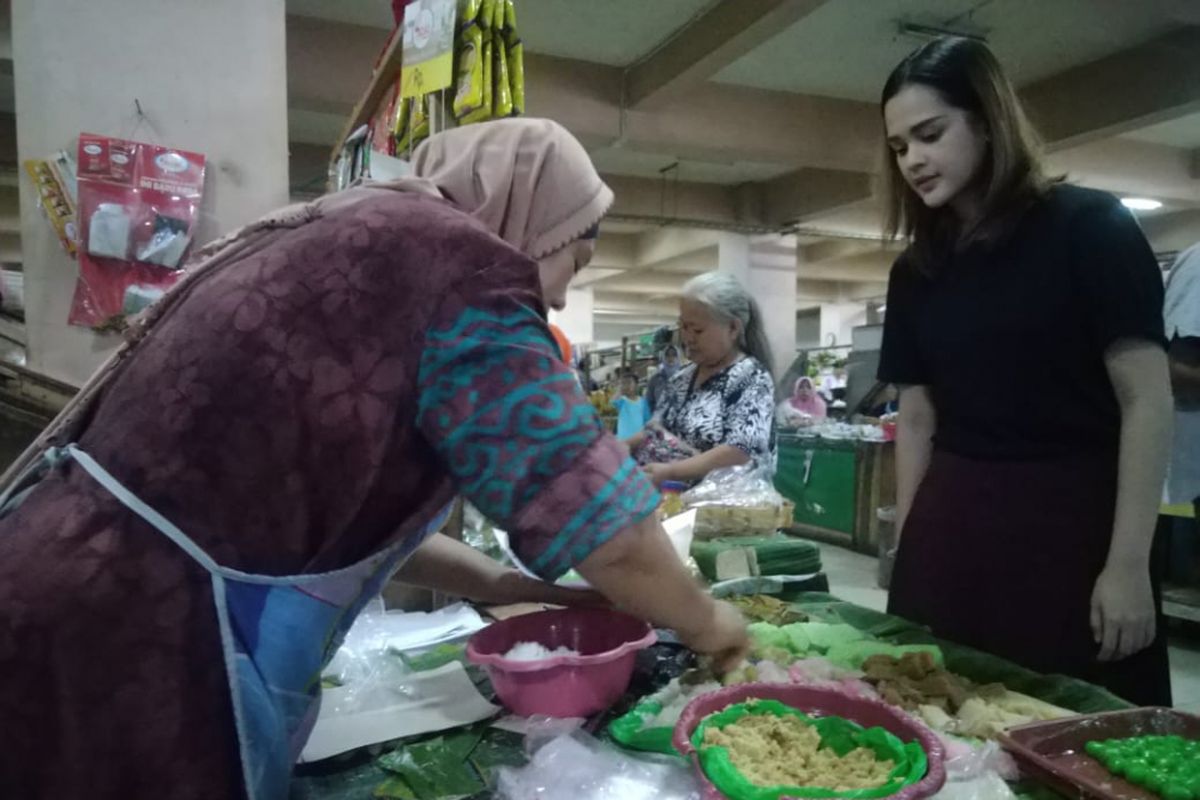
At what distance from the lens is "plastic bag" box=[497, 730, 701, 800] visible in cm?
83

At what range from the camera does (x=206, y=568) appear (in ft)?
2.35

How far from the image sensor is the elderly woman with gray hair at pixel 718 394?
2498 mm

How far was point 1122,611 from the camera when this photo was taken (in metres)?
1.21

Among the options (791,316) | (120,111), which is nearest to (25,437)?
(120,111)

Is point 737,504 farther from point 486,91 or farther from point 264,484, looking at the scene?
point 264,484

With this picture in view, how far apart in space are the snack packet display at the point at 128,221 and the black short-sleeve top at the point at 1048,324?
200 cm

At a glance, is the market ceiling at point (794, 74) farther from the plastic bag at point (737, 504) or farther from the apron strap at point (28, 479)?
the apron strap at point (28, 479)

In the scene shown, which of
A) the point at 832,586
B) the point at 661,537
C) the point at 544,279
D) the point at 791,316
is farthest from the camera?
the point at 791,316

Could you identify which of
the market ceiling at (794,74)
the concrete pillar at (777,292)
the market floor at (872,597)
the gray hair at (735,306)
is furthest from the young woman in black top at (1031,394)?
the concrete pillar at (777,292)

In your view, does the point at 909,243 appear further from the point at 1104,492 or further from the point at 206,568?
the point at 206,568

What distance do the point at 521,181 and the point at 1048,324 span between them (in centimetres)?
90

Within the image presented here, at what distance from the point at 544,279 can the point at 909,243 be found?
916mm

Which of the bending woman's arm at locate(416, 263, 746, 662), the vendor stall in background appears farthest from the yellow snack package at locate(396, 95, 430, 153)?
the vendor stall in background

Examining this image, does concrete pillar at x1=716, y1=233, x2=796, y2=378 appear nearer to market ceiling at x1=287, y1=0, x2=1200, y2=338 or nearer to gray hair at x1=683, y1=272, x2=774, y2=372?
market ceiling at x1=287, y1=0, x2=1200, y2=338
